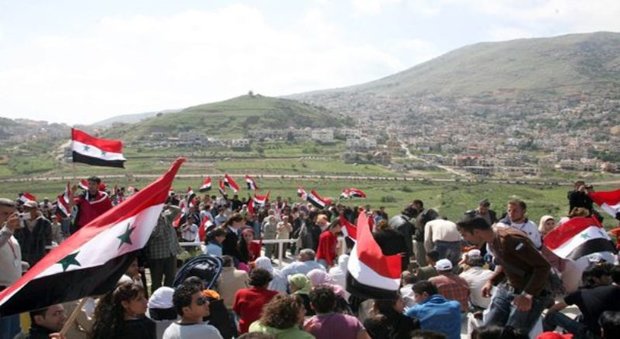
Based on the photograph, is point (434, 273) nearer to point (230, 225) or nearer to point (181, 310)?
point (230, 225)

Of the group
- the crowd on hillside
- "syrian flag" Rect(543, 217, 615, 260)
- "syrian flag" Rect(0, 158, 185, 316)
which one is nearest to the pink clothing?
the crowd on hillside

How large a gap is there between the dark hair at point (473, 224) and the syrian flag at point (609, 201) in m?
6.68

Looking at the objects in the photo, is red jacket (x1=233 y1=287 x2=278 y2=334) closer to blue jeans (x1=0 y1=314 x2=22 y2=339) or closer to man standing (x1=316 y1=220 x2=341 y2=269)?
blue jeans (x1=0 y1=314 x2=22 y2=339)

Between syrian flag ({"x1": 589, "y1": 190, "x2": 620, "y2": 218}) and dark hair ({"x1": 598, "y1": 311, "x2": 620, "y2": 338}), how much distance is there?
292 inches

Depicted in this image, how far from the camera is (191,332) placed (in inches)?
217

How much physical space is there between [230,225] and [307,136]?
17527 centimetres

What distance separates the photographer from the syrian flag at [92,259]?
497 centimetres

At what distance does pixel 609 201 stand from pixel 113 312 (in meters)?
9.19

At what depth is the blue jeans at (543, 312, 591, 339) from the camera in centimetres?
655

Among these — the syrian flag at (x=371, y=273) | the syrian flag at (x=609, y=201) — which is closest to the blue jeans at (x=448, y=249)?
the syrian flag at (x=609, y=201)

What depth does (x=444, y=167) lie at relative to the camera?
151250 mm

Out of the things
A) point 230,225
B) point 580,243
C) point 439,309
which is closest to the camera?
point 439,309

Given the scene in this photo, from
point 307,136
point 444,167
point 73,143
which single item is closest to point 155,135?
point 307,136

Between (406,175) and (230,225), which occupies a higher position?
(230,225)
